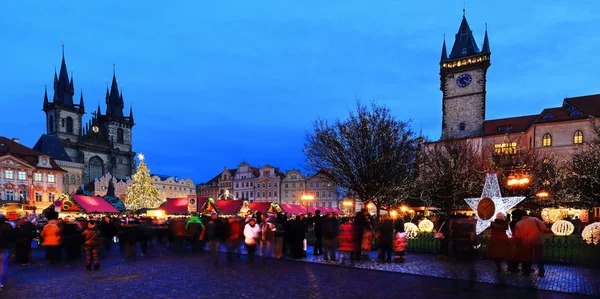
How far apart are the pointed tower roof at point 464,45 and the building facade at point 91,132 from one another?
73.3m

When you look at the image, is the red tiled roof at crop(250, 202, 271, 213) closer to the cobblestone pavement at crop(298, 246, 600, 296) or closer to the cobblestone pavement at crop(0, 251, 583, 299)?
the cobblestone pavement at crop(298, 246, 600, 296)

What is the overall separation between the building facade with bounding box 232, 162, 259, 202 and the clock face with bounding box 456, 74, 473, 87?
45.6 metres

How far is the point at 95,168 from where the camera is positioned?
3469 inches

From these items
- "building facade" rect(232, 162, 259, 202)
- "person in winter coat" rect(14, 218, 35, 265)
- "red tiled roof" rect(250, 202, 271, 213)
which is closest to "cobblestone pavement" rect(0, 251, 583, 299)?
"person in winter coat" rect(14, 218, 35, 265)

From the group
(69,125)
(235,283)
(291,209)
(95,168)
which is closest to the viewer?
(235,283)

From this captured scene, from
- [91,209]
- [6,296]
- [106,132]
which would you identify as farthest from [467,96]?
[106,132]

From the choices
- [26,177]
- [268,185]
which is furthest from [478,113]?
[26,177]

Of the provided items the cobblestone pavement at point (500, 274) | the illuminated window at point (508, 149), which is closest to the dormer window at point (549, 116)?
the illuminated window at point (508, 149)

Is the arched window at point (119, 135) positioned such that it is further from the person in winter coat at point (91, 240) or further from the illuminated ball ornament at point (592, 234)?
the illuminated ball ornament at point (592, 234)

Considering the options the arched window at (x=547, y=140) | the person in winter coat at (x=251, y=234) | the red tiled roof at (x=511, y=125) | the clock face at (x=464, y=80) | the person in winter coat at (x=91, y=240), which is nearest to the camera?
the person in winter coat at (x=91, y=240)

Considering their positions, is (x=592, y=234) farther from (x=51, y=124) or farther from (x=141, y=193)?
(x=51, y=124)

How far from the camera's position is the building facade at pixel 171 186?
3688 inches

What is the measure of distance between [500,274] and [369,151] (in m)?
14.4

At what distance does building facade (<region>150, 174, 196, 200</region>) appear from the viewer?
93.7 metres
